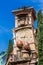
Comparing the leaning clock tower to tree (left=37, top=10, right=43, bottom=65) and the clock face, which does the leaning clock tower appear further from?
tree (left=37, top=10, right=43, bottom=65)

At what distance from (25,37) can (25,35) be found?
0.77ft

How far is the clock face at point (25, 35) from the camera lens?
34688 millimetres

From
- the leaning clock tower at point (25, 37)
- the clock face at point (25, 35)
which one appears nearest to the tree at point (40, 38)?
the leaning clock tower at point (25, 37)

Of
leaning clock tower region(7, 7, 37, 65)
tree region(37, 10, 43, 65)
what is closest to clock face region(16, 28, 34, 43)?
leaning clock tower region(7, 7, 37, 65)

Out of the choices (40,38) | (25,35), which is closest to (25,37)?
(25,35)

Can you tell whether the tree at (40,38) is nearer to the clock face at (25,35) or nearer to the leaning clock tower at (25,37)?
the leaning clock tower at (25,37)

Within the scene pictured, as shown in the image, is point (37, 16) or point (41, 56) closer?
point (41, 56)

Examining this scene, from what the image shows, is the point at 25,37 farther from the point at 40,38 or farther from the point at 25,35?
the point at 40,38

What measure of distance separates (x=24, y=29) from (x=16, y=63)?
4.04 meters

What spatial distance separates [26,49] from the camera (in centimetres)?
3394

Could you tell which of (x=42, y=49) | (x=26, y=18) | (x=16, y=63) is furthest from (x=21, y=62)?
(x=26, y=18)

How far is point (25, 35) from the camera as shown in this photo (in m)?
35.1

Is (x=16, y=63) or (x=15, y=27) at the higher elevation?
(x=15, y=27)

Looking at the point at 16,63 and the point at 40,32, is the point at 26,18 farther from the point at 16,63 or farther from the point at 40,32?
the point at 16,63
